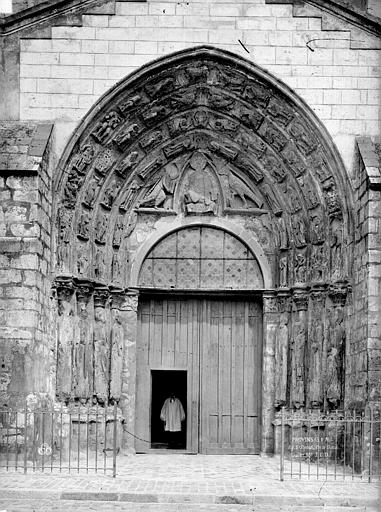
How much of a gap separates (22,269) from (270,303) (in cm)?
403

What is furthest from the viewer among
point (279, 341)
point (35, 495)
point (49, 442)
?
point (279, 341)

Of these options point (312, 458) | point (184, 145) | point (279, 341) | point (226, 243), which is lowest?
point (312, 458)

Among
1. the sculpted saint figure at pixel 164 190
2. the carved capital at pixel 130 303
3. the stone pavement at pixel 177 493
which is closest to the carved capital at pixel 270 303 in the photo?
the carved capital at pixel 130 303

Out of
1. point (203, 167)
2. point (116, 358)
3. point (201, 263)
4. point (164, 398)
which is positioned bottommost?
point (164, 398)

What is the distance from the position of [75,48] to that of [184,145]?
2.30m

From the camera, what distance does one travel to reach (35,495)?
9094 millimetres

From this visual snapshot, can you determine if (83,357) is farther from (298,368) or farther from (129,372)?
(298,368)

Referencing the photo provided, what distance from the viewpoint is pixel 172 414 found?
44.5ft

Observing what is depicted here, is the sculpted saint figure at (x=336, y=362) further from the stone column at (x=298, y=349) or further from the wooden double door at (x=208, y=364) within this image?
the wooden double door at (x=208, y=364)

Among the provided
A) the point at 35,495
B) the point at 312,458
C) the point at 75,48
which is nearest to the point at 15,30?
the point at 75,48

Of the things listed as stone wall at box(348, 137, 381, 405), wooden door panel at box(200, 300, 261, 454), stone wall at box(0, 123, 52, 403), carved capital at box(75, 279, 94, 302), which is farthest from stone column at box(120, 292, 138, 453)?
stone wall at box(348, 137, 381, 405)

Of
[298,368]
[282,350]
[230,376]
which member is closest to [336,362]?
[298,368]

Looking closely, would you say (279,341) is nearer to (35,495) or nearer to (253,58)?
(253,58)

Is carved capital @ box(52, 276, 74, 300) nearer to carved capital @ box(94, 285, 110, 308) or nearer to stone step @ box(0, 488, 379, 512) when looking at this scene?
carved capital @ box(94, 285, 110, 308)
